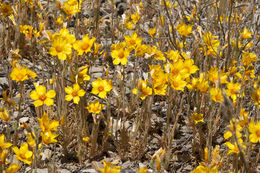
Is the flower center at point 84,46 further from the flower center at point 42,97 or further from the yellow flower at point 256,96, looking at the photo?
the yellow flower at point 256,96

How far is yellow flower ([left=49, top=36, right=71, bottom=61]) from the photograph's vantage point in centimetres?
209

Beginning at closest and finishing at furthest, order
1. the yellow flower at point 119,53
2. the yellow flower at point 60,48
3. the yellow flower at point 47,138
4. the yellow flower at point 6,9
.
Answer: the yellow flower at point 47,138 < the yellow flower at point 60,48 < the yellow flower at point 119,53 < the yellow flower at point 6,9

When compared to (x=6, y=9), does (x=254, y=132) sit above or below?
below

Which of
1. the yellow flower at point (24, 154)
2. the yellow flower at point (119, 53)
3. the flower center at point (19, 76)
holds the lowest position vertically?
the yellow flower at point (24, 154)

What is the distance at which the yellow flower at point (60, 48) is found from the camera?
6.85ft

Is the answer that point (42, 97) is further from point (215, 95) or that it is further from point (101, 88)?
point (215, 95)

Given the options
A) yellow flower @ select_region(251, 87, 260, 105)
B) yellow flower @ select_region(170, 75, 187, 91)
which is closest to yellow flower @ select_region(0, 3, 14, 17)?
yellow flower @ select_region(170, 75, 187, 91)

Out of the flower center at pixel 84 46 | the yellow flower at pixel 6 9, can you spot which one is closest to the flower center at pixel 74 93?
the flower center at pixel 84 46

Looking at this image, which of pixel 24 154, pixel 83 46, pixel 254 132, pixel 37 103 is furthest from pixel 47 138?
pixel 254 132

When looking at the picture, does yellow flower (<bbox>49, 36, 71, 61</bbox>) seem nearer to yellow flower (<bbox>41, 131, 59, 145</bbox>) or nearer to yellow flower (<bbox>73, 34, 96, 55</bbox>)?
yellow flower (<bbox>73, 34, 96, 55</bbox>)

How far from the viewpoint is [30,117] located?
2873mm

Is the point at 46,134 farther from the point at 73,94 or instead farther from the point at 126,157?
the point at 126,157

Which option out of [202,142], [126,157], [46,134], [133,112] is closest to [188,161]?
[202,142]

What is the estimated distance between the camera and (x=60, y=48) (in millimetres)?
2115
